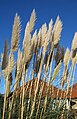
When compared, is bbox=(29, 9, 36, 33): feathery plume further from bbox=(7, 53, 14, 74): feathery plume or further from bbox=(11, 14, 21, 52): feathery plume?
bbox=(7, 53, 14, 74): feathery plume

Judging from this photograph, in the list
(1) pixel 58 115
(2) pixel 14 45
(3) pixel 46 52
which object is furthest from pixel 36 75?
(2) pixel 14 45

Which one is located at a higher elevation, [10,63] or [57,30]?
[57,30]

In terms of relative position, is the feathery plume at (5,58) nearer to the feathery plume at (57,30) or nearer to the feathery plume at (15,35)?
the feathery plume at (15,35)

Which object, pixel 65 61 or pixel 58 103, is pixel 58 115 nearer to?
pixel 58 103

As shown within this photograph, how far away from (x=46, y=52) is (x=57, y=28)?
62 cm

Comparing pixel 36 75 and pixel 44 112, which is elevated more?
pixel 36 75

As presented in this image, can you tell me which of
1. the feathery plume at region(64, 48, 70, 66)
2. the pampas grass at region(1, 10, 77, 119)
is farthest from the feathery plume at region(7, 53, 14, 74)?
the feathery plume at region(64, 48, 70, 66)

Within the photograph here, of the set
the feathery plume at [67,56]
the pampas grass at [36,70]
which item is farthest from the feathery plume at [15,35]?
the feathery plume at [67,56]

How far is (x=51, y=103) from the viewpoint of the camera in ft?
19.9

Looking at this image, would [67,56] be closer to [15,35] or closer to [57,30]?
[57,30]

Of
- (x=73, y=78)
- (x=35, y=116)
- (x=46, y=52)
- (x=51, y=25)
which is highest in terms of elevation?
(x=51, y=25)

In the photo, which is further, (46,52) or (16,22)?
(46,52)

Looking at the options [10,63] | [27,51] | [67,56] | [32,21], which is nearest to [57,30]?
[32,21]

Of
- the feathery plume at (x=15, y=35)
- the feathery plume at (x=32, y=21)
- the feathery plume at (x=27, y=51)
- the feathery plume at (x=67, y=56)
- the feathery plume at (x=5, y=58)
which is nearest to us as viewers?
the feathery plume at (x=15, y=35)
